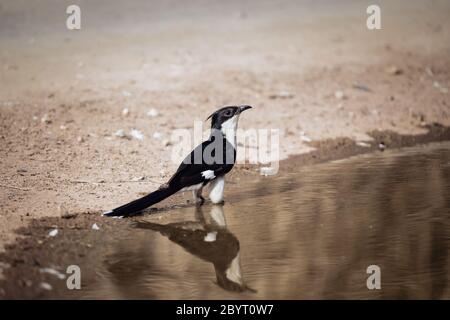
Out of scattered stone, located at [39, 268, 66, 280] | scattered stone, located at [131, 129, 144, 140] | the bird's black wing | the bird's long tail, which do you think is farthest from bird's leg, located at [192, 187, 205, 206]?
scattered stone, located at [131, 129, 144, 140]

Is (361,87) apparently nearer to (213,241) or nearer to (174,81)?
(174,81)

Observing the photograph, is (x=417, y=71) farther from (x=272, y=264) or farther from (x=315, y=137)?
(x=272, y=264)

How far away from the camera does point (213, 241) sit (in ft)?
20.1

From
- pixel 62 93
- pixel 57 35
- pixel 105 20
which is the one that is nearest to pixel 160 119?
pixel 62 93

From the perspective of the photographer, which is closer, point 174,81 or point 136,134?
point 136,134

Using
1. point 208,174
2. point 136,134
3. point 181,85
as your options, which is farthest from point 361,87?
point 208,174

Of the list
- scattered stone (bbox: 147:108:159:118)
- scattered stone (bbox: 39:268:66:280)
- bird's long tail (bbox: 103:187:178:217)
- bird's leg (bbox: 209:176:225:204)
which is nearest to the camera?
scattered stone (bbox: 39:268:66:280)

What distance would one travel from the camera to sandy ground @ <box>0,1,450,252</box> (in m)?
8.11

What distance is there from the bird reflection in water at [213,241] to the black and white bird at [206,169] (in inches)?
6.4

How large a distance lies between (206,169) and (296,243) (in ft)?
4.32

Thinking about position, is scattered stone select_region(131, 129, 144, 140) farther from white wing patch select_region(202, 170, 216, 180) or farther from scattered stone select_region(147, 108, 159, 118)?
white wing patch select_region(202, 170, 216, 180)

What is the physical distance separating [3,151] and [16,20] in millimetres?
6292

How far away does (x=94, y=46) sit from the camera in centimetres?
1259
